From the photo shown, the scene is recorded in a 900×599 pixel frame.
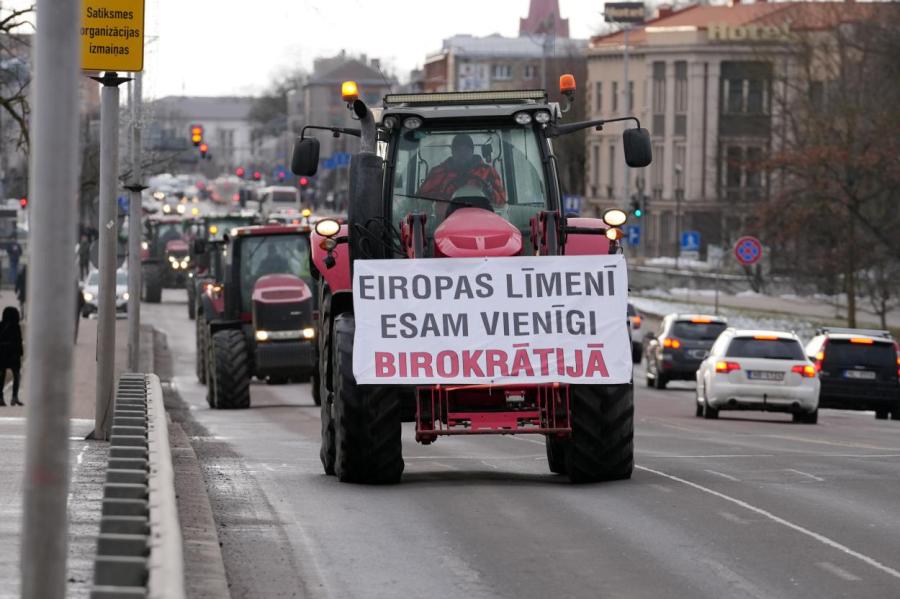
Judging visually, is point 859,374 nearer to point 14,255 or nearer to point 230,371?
point 230,371

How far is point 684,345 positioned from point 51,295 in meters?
35.2

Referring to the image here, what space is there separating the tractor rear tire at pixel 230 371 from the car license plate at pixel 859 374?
10538 millimetres

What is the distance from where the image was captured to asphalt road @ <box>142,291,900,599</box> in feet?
35.5

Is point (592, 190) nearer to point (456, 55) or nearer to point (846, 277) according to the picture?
point (456, 55)

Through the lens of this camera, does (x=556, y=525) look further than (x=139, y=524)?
Yes

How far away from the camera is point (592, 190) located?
117312 mm

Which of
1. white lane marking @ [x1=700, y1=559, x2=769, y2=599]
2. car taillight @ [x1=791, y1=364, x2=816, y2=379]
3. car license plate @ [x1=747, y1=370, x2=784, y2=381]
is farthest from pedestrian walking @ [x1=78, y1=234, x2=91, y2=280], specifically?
white lane marking @ [x1=700, y1=559, x2=769, y2=599]

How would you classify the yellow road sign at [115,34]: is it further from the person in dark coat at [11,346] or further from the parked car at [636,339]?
the parked car at [636,339]

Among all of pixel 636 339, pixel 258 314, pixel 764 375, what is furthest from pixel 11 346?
pixel 636 339

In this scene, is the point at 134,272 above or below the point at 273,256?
below

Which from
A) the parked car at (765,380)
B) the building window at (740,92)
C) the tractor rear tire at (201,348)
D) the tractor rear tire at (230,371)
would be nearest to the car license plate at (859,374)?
the parked car at (765,380)

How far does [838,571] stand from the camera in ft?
37.1

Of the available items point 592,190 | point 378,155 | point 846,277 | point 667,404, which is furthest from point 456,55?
point 378,155

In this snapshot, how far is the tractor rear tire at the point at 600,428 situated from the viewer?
50.4 feet
